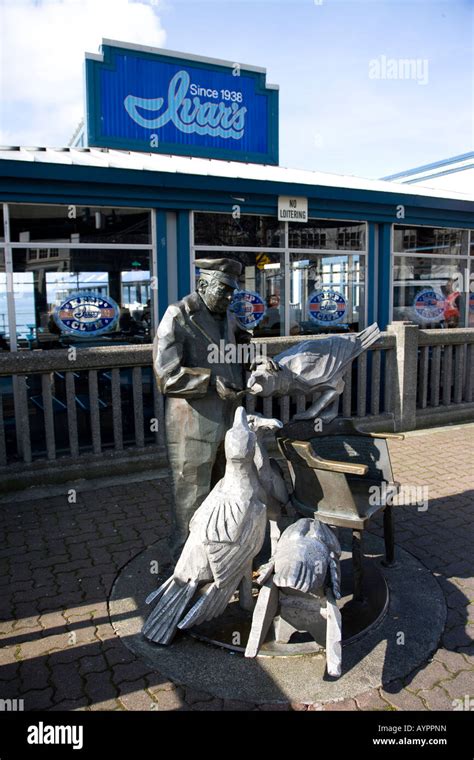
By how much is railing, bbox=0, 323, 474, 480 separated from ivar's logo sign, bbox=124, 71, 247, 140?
442cm

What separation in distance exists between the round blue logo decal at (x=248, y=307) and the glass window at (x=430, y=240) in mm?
2707

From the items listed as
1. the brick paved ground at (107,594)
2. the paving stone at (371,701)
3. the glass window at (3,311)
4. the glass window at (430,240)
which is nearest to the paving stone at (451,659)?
the brick paved ground at (107,594)

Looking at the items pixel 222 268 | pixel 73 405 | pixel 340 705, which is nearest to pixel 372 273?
pixel 73 405

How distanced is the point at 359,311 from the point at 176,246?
3.30 m

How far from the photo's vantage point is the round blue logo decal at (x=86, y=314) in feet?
23.0

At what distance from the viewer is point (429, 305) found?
32.1 ft

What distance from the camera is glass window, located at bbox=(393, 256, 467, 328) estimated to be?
938cm

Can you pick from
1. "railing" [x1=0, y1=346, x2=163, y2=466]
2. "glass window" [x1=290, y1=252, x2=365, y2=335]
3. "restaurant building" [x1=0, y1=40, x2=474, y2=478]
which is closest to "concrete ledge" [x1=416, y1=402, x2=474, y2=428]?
"restaurant building" [x1=0, y1=40, x2=474, y2=478]

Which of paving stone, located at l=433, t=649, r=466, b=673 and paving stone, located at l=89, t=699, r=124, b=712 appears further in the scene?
paving stone, located at l=433, t=649, r=466, b=673

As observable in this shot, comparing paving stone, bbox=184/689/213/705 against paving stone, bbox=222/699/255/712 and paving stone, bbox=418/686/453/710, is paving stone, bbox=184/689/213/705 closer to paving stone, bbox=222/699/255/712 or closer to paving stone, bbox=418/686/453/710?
paving stone, bbox=222/699/255/712

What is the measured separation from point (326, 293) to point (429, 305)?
226cm

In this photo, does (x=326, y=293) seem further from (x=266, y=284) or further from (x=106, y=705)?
(x=106, y=705)

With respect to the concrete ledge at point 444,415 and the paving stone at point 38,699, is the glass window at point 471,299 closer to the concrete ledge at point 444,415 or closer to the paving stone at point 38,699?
the concrete ledge at point 444,415
